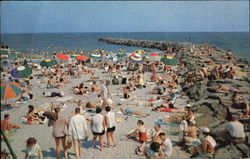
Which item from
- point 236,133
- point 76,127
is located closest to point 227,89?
point 236,133

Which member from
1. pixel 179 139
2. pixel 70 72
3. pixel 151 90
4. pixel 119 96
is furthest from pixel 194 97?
pixel 70 72

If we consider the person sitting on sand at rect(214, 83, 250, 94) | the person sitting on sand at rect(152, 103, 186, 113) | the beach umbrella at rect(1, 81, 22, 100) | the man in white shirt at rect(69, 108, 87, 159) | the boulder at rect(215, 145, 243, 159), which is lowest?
the person sitting on sand at rect(152, 103, 186, 113)

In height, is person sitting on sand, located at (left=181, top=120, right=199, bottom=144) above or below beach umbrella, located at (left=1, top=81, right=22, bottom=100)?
below

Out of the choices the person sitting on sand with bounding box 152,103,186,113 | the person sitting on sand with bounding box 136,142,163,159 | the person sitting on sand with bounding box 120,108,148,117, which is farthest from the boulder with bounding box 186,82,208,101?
the person sitting on sand with bounding box 136,142,163,159

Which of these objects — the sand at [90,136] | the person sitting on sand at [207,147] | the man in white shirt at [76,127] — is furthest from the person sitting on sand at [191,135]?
the man in white shirt at [76,127]

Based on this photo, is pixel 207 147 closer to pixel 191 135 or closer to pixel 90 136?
pixel 191 135

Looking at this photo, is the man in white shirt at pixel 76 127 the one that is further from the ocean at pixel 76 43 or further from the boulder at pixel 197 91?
the boulder at pixel 197 91

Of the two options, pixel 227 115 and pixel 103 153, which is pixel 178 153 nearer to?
pixel 103 153

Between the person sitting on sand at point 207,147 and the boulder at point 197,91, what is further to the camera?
the boulder at point 197,91

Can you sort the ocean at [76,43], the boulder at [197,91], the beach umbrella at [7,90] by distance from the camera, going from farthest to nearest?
the boulder at [197,91] < the ocean at [76,43] < the beach umbrella at [7,90]

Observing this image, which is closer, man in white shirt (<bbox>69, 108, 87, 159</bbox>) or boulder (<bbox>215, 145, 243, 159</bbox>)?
man in white shirt (<bbox>69, 108, 87, 159</bbox>)

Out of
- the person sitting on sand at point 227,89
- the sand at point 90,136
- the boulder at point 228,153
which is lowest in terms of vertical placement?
the sand at point 90,136

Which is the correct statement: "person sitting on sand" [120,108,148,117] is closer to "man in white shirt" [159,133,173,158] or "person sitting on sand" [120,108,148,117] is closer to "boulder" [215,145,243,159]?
"man in white shirt" [159,133,173,158]

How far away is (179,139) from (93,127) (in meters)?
2.87
